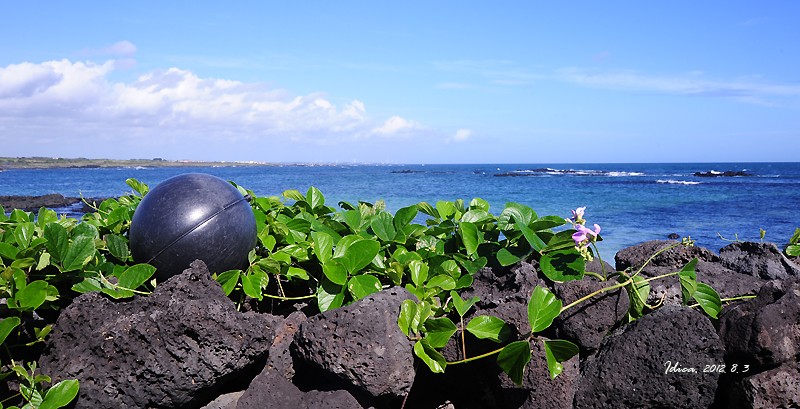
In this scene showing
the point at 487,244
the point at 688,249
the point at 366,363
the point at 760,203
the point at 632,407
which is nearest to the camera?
the point at 366,363

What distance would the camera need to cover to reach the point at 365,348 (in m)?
2.16

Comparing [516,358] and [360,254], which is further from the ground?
[360,254]

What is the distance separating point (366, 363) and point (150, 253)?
4.72 ft

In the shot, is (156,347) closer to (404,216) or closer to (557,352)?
(404,216)

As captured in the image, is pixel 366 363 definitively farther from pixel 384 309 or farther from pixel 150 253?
pixel 150 253

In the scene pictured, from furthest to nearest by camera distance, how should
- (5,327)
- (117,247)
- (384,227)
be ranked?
1. (384,227)
2. (117,247)
3. (5,327)

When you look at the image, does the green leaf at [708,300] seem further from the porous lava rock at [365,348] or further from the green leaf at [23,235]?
the green leaf at [23,235]

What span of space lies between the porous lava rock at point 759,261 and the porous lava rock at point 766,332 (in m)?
1.04

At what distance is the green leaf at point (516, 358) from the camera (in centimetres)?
206

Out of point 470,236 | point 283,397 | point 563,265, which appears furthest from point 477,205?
point 283,397

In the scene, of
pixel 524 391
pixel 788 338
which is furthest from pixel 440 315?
pixel 788 338

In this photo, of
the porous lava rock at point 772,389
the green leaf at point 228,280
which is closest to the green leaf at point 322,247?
the green leaf at point 228,280

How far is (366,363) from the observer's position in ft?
7.09

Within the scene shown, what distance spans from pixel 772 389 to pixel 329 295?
8.76 ft
